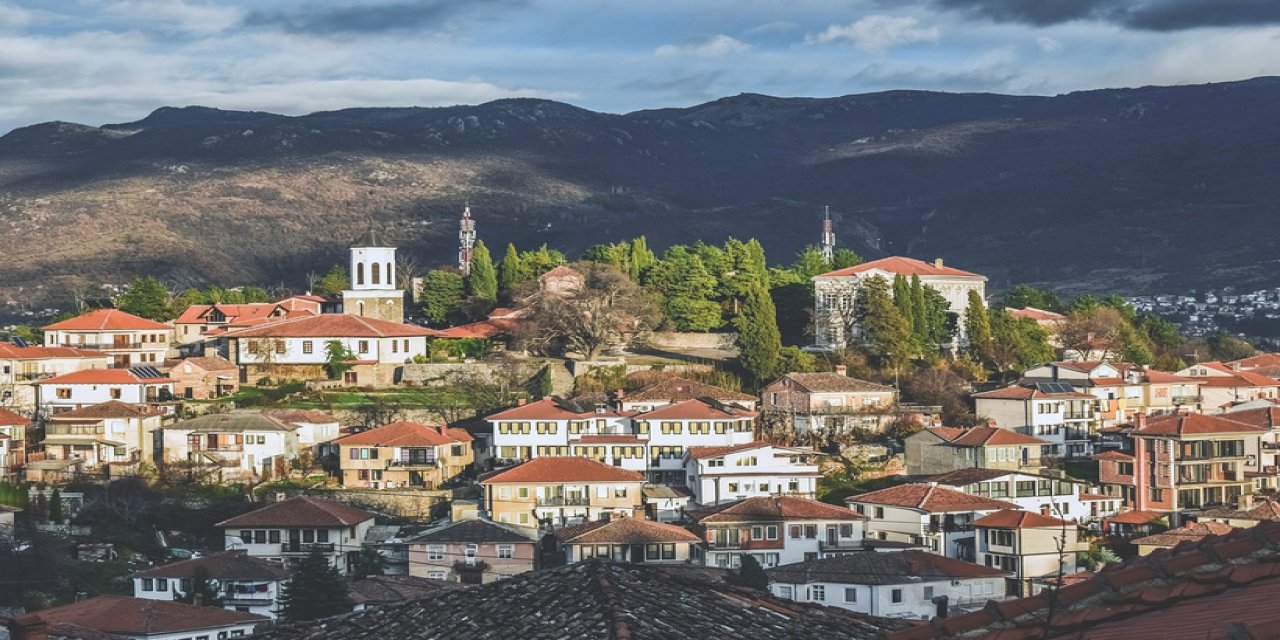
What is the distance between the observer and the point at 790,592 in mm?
34688

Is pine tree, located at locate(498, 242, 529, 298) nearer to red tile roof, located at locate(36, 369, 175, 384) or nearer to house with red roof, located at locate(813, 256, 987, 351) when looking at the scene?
house with red roof, located at locate(813, 256, 987, 351)

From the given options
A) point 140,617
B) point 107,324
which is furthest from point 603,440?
point 140,617

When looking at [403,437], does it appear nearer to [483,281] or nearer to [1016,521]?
[1016,521]

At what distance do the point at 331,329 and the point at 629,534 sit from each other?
19622mm

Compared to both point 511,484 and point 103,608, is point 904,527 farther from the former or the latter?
point 103,608

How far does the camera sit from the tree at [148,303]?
63.1 meters

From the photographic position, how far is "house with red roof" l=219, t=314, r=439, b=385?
178 feet

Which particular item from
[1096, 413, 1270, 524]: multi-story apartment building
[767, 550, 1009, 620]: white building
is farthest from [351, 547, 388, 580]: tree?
[1096, 413, 1270, 524]: multi-story apartment building

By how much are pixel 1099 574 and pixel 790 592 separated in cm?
2917

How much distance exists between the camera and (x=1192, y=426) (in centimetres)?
4656

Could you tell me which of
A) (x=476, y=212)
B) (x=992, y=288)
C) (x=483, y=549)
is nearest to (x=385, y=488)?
(x=483, y=549)

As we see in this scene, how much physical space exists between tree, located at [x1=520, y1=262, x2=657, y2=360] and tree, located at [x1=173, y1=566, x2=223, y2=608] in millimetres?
20856

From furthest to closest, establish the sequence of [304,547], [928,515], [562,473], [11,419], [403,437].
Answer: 1. [11,419]
2. [403,437]
3. [562,473]
4. [928,515]
5. [304,547]

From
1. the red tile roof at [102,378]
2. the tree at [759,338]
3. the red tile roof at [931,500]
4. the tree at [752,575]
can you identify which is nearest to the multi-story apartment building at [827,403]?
the tree at [759,338]
